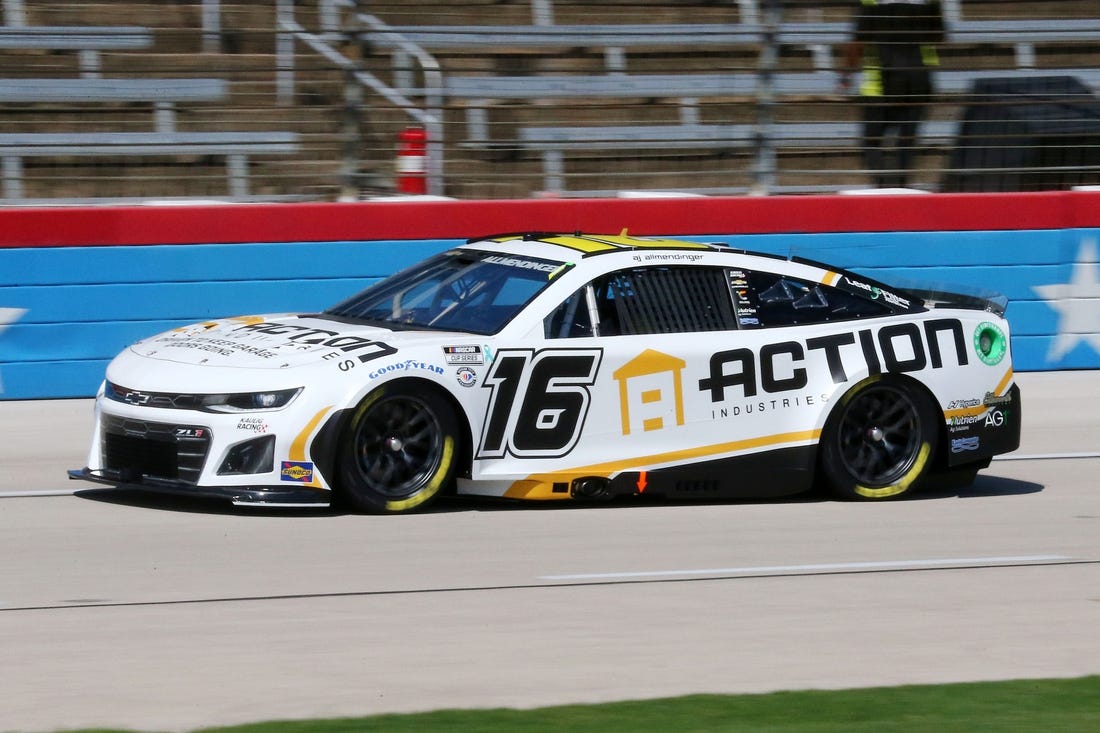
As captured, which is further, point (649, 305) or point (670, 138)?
point (670, 138)

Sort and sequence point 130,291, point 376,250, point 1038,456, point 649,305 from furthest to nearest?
point 376,250
point 130,291
point 1038,456
point 649,305

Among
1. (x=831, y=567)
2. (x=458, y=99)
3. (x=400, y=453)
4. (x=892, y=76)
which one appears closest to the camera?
(x=831, y=567)

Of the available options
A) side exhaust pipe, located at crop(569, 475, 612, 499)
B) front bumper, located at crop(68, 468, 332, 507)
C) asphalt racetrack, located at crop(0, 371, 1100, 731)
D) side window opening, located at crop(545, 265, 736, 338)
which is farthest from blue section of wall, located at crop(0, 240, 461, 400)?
side exhaust pipe, located at crop(569, 475, 612, 499)

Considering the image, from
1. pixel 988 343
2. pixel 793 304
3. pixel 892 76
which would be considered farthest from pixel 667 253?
pixel 892 76

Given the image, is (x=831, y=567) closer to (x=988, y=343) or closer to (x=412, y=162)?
(x=988, y=343)

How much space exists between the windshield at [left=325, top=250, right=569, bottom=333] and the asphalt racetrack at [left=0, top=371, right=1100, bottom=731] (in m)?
0.94

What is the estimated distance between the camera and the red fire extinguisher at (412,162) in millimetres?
12008

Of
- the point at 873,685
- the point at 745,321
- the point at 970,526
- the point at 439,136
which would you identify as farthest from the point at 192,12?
the point at 873,685

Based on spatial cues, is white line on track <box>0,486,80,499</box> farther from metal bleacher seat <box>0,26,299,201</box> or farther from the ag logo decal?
metal bleacher seat <box>0,26,299,201</box>

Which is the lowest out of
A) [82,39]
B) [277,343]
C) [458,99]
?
[277,343]

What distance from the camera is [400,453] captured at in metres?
7.60

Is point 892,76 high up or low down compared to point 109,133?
up

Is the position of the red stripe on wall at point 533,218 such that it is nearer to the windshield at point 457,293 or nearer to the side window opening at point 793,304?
the windshield at point 457,293

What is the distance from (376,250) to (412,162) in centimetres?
80
